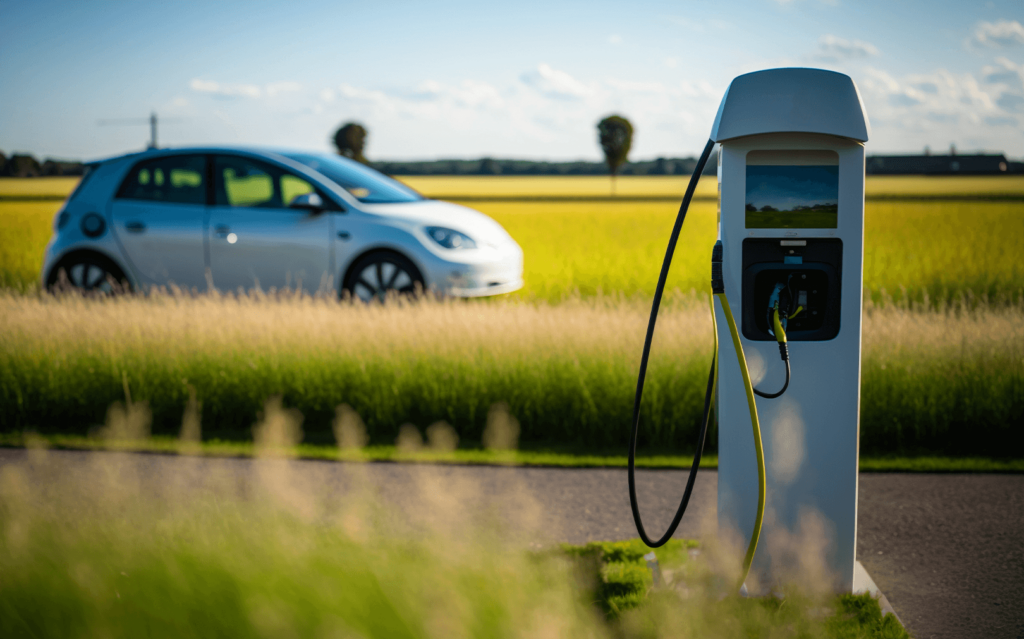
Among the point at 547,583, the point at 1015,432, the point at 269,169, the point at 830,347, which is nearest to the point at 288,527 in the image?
the point at 547,583

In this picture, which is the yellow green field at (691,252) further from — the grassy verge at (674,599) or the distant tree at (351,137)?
the distant tree at (351,137)

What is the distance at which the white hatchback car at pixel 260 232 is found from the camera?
7449mm

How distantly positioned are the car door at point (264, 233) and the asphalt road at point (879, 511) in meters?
3.30

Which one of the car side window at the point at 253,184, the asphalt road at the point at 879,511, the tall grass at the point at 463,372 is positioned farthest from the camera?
the car side window at the point at 253,184

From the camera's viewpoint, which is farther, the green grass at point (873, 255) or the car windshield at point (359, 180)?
the green grass at point (873, 255)

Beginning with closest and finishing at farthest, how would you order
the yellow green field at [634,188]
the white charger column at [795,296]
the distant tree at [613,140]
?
the white charger column at [795,296], the yellow green field at [634,188], the distant tree at [613,140]

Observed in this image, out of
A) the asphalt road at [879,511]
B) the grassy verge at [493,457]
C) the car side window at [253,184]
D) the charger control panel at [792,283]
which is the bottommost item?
the asphalt road at [879,511]

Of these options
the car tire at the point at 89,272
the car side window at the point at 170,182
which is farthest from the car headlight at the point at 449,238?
the car tire at the point at 89,272

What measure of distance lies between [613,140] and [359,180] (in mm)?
130854

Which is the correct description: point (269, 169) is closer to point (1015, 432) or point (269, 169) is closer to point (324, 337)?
point (324, 337)

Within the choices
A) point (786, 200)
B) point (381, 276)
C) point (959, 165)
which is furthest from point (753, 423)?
point (959, 165)

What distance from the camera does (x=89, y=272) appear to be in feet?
26.2

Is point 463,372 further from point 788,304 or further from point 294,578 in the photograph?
point 294,578

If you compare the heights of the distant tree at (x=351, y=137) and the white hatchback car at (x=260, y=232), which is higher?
the distant tree at (x=351, y=137)
